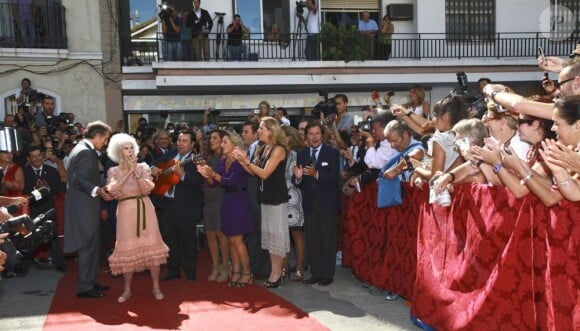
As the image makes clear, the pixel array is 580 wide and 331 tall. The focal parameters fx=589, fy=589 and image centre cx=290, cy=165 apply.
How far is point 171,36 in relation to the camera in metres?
16.8

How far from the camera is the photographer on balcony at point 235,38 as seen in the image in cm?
1698

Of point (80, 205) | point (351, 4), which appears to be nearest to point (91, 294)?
point (80, 205)

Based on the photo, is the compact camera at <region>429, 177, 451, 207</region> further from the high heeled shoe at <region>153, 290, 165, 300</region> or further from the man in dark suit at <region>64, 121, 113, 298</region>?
the man in dark suit at <region>64, 121, 113, 298</region>

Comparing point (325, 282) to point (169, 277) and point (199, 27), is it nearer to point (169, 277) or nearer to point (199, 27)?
point (169, 277)

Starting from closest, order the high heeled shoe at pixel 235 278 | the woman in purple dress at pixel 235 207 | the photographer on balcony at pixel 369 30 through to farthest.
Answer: the woman in purple dress at pixel 235 207 → the high heeled shoe at pixel 235 278 → the photographer on balcony at pixel 369 30

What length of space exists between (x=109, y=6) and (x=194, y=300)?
12.2 meters

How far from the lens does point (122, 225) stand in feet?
21.4

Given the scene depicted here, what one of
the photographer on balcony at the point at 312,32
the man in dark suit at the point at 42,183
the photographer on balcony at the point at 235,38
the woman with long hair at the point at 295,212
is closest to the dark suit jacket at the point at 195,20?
the photographer on balcony at the point at 235,38

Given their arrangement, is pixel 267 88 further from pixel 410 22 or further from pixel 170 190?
pixel 170 190

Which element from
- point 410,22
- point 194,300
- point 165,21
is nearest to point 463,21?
point 410,22

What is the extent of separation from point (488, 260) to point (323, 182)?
2927 millimetres

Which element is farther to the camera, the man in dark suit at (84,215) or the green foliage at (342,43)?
the green foliage at (342,43)

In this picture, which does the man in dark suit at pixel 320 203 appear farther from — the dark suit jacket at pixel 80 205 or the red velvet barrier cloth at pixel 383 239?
the dark suit jacket at pixel 80 205

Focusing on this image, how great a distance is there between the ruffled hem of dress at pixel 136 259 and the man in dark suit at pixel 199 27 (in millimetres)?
A: 11080
